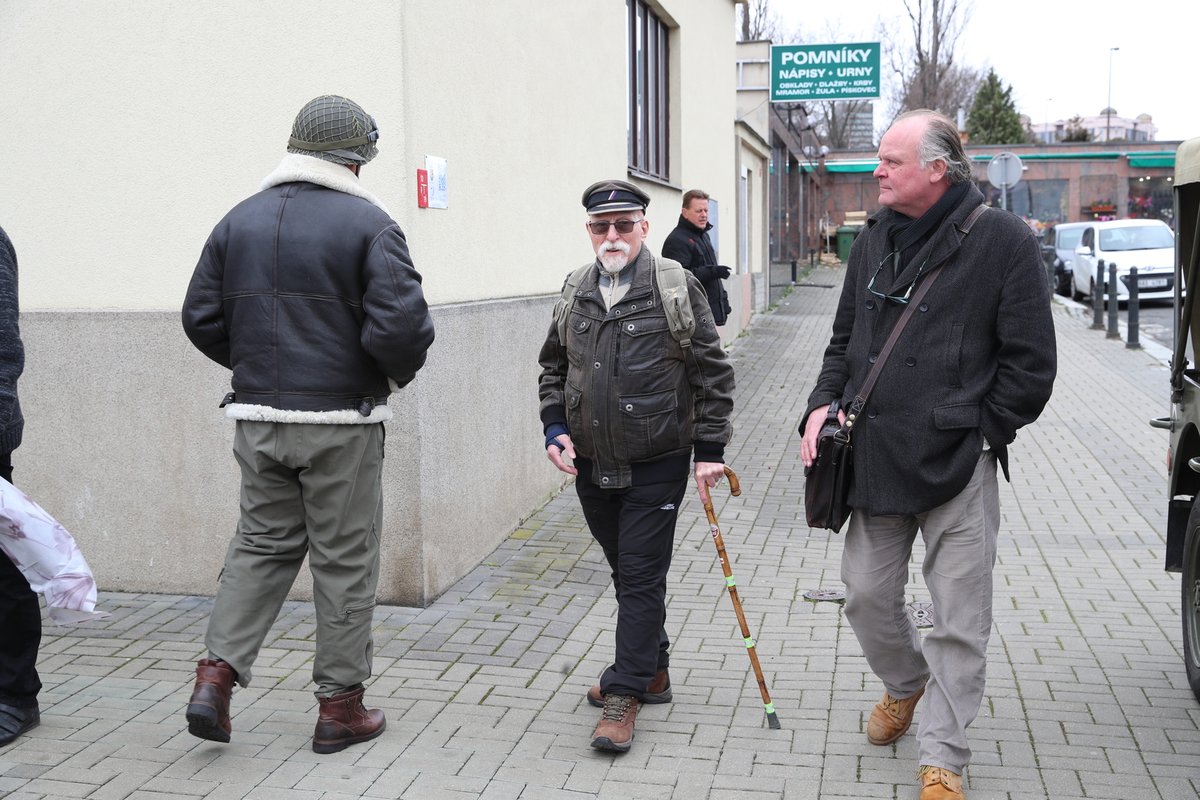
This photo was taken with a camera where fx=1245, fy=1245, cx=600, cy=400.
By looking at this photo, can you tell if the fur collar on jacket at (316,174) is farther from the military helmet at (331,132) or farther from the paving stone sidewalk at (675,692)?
the paving stone sidewalk at (675,692)

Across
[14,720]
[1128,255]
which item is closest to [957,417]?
[14,720]

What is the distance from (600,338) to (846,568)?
111 cm

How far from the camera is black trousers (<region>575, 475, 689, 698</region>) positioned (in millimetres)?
4215

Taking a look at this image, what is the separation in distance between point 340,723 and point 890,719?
1826 millimetres

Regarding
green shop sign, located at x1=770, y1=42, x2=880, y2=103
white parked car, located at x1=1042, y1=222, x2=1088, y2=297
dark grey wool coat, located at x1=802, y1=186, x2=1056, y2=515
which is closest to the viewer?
dark grey wool coat, located at x1=802, y1=186, x2=1056, y2=515

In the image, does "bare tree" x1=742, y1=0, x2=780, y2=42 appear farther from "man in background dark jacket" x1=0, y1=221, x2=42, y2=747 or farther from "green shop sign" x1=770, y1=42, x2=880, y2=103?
"man in background dark jacket" x1=0, y1=221, x2=42, y2=747

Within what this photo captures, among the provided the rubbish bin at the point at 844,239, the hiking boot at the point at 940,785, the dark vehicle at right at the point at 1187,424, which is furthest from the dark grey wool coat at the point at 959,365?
the rubbish bin at the point at 844,239

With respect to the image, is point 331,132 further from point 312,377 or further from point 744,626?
point 744,626

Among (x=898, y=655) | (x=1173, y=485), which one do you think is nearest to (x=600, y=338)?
(x=898, y=655)

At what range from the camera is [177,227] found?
5824mm

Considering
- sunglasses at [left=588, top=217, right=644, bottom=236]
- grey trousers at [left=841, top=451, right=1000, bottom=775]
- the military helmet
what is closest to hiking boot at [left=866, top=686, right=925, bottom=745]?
grey trousers at [left=841, top=451, right=1000, bottom=775]

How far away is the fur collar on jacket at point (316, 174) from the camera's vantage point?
13.3 ft

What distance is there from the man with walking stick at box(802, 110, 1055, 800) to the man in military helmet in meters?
1.50

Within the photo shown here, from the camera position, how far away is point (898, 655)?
4.02 m
